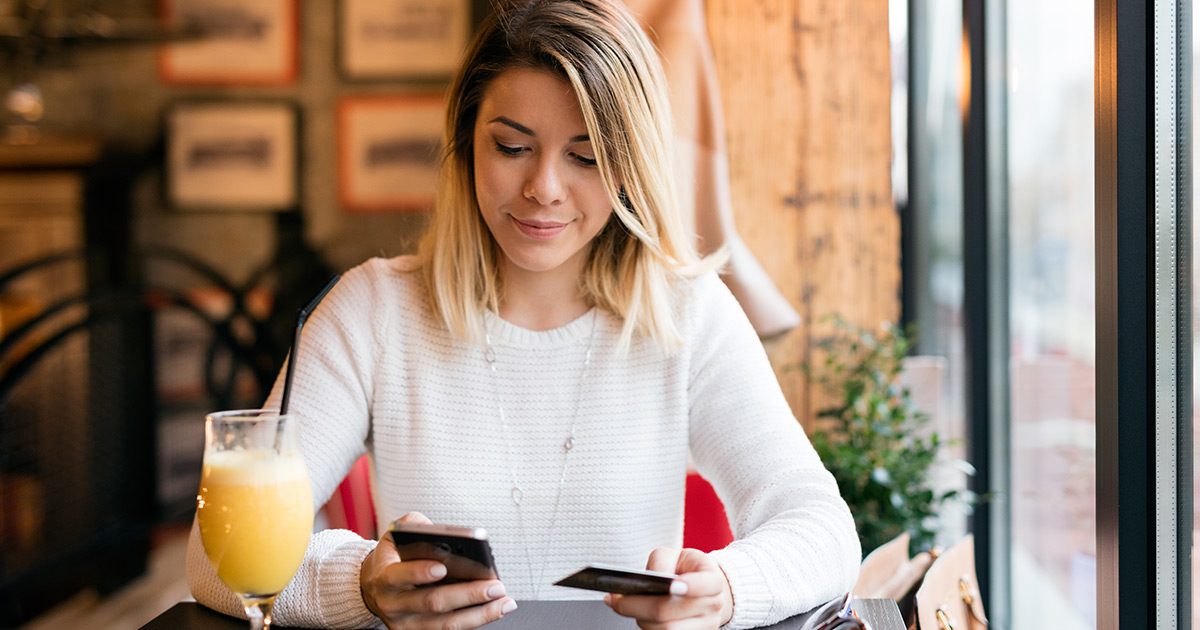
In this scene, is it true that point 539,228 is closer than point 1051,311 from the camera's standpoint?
Yes

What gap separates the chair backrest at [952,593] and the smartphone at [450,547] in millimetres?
627

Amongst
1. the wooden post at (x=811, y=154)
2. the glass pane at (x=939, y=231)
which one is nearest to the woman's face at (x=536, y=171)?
the wooden post at (x=811, y=154)

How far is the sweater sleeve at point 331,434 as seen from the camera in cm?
102

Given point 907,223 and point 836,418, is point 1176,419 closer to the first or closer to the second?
point 836,418

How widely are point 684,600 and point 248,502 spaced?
421 mm

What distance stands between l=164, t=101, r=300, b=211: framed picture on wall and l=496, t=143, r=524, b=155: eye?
318 cm

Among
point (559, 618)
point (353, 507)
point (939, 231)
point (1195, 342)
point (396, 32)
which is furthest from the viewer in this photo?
point (396, 32)

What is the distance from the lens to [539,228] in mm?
1278

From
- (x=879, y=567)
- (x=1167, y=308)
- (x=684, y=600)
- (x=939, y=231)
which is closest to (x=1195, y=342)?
(x=1167, y=308)

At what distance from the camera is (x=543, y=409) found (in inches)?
54.4

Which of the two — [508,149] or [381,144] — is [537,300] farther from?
[381,144]

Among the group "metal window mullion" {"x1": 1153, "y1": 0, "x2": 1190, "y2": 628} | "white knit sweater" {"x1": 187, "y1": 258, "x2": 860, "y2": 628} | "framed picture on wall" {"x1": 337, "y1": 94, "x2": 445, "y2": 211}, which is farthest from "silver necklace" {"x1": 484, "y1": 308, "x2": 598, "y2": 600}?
"framed picture on wall" {"x1": 337, "y1": 94, "x2": 445, "y2": 211}

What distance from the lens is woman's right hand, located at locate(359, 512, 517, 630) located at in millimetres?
875

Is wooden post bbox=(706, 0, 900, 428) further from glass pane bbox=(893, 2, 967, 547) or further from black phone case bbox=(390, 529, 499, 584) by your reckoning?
black phone case bbox=(390, 529, 499, 584)
